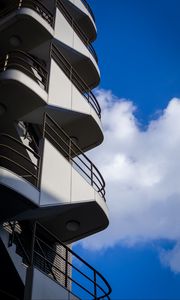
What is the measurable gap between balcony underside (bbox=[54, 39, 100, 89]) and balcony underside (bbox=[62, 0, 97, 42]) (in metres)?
3.38

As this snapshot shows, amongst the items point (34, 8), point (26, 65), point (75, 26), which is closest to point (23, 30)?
point (34, 8)

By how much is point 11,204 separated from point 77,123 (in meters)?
5.99

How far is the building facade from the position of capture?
11.0 m

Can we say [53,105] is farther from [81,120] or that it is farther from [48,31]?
[48,31]

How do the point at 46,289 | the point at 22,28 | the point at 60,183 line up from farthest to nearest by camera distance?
the point at 22,28, the point at 60,183, the point at 46,289

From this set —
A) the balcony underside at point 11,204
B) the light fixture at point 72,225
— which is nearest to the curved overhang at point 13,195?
the balcony underside at point 11,204

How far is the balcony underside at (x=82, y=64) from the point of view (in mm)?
18498

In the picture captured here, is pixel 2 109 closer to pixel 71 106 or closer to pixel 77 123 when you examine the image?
pixel 71 106

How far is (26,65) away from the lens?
15.7 metres

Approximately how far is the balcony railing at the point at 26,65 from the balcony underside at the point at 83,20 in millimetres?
6094

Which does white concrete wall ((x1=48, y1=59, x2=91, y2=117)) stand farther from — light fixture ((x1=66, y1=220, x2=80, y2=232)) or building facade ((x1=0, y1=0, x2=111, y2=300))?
light fixture ((x1=66, y1=220, x2=80, y2=232))

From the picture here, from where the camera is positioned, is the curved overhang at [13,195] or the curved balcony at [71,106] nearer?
the curved overhang at [13,195]

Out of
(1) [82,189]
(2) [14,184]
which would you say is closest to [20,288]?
(2) [14,184]

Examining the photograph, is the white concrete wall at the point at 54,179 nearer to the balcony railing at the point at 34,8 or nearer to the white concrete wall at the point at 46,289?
the white concrete wall at the point at 46,289
